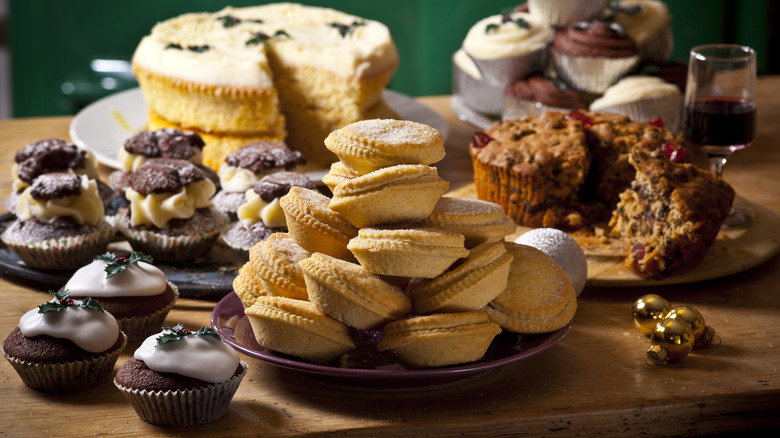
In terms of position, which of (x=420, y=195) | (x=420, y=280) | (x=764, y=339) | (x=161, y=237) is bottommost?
(x=764, y=339)

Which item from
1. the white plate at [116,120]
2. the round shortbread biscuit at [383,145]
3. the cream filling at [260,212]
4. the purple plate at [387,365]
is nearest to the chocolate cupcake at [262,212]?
the cream filling at [260,212]

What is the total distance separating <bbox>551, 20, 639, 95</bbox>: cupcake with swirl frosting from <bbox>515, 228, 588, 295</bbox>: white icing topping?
1210 mm

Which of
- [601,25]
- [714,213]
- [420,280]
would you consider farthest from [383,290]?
[601,25]

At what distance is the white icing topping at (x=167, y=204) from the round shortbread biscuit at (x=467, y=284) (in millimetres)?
685

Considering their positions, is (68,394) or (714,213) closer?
(68,394)

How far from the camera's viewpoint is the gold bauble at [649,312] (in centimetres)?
171

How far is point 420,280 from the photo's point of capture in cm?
149

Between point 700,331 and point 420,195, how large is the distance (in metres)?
0.60

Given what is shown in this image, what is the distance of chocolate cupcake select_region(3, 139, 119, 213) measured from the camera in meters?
2.07

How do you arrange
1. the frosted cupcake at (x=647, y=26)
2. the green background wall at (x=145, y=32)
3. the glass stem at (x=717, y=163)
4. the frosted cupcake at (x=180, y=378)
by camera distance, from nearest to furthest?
the frosted cupcake at (x=180, y=378), the glass stem at (x=717, y=163), the frosted cupcake at (x=647, y=26), the green background wall at (x=145, y=32)

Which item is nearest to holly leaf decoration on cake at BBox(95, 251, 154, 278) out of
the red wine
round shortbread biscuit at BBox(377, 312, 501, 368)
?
round shortbread biscuit at BBox(377, 312, 501, 368)

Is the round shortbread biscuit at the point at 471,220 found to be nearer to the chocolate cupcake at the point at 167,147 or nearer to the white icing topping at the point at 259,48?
the chocolate cupcake at the point at 167,147

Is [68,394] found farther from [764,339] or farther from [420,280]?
[764,339]

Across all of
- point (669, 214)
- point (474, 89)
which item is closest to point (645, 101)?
point (474, 89)
